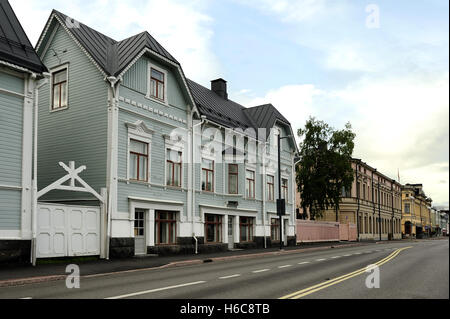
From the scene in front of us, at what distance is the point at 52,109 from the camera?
23.1 m

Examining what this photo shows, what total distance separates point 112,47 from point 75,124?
4670 millimetres

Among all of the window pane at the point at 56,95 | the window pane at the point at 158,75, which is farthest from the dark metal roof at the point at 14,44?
the window pane at the point at 158,75

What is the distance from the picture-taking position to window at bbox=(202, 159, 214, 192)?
27.0m

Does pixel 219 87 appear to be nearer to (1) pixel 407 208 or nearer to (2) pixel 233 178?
(2) pixel 233 178

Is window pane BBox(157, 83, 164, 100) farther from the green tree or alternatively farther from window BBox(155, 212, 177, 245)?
the green tree

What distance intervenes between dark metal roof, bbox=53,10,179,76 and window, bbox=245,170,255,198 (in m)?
10.1

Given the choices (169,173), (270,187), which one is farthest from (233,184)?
(169,173)

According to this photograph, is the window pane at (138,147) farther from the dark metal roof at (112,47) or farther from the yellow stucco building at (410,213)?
the yellow stucco building at (410,213)

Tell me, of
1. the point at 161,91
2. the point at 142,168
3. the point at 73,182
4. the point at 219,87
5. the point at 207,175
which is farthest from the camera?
the point at 219,87

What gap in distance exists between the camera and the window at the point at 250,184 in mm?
31352

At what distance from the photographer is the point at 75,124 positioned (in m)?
22.2

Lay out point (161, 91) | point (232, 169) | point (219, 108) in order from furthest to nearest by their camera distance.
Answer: point (219, 108)
point (232, 169)
point (161, 91)
